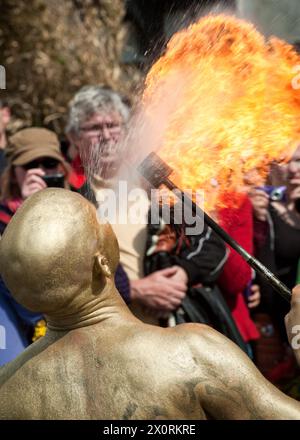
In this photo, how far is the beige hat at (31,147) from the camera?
475cm

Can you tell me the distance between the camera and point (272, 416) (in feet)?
7.62

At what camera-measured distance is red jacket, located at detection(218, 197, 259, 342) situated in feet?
14.5

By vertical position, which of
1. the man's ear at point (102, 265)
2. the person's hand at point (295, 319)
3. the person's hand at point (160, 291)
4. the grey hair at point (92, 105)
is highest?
the grey hair at point (92, 105)

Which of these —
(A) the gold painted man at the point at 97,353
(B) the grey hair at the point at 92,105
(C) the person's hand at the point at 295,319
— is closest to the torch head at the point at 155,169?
(A) the gold painted man at the point at 97,353

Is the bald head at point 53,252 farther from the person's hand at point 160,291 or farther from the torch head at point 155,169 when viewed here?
the person's hand at point 160,291

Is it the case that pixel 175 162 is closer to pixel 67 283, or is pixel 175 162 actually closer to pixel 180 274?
pixel 67 283

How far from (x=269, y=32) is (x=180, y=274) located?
1.31m

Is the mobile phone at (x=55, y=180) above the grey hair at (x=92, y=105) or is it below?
below

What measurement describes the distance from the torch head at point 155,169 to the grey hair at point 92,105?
173 centimetres

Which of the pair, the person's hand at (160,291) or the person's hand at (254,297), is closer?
the person's hand at (160,291)

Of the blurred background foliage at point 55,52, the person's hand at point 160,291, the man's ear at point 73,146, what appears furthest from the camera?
the blurred background foliage at point 55,52

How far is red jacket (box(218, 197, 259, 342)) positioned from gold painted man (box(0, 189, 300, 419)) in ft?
5.78

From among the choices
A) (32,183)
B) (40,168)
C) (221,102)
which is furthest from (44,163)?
(221,102)

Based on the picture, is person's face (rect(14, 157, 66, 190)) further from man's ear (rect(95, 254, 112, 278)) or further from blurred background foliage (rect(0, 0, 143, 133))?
blurred background foliage (rect(0, 0, 143, 133))
